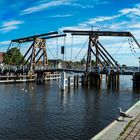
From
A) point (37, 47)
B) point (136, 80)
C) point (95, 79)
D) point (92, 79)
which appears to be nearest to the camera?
point (136, 80)

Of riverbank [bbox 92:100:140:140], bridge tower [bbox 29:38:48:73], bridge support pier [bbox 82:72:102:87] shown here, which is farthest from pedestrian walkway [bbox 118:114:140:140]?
bridge tower [bbox 29:38:48:73]

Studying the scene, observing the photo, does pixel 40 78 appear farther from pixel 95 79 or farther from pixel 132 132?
pixel 132 132

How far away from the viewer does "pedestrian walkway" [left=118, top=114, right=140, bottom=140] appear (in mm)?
20166

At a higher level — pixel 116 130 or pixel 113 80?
pixel 113 80

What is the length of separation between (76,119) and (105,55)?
54.3 m

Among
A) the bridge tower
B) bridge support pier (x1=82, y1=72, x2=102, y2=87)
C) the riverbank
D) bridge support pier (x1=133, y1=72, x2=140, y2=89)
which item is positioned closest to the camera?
the riverbank

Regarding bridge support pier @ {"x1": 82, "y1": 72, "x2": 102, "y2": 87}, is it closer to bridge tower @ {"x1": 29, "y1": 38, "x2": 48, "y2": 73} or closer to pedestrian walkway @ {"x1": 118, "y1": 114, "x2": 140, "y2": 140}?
bridge tower @ {"x1": 29, "y1": 38, "x2": 48, "y2": 73}

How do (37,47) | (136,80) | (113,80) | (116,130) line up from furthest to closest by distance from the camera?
(37,47) < (113,80) < (136,80) < (116,130)

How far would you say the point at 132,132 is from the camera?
70.6 ft

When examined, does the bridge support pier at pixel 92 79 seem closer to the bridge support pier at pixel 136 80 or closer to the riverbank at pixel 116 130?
the bridge support pier at pixel 136 80

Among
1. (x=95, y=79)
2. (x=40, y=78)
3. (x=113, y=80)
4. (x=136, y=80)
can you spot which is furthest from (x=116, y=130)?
(x=40, y=78)

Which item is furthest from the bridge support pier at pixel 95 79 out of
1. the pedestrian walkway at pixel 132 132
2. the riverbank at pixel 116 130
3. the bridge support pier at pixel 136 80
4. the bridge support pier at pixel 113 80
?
the pedestrian walkway at pixel 132 132

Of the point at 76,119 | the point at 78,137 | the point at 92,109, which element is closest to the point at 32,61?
the point at 92,109

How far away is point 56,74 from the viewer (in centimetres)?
12219
